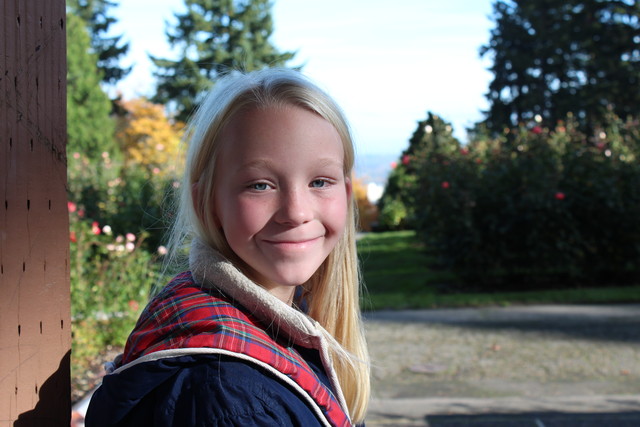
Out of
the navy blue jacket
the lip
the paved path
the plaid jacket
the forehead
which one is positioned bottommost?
the paved path

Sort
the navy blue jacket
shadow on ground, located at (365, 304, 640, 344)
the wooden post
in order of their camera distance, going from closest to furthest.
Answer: the navy blue jacket
the wooden post
shadow on ground, located at (365, 304, 640, 344)

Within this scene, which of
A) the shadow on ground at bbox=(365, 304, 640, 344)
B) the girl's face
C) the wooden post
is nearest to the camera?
the wooden post

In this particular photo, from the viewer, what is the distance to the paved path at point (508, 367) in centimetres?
427

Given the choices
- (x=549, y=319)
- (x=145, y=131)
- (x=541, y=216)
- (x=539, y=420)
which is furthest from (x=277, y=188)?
(x=145, y=131)

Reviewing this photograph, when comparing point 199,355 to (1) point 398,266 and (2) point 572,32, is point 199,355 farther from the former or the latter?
(2) point 572,32

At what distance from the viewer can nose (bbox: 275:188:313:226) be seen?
3.93 feet

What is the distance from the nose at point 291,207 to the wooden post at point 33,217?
1.21 ft

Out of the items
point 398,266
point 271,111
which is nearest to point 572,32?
point 398,266

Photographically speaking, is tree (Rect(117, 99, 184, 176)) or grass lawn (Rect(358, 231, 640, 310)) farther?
tree (Rect(117, 99, 184, 176))

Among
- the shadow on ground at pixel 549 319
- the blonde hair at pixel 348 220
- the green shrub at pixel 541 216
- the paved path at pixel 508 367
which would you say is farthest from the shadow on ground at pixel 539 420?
the green shrub at pixel 541 216

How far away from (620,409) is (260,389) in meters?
3.94

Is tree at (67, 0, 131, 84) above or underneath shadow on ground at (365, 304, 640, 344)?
above

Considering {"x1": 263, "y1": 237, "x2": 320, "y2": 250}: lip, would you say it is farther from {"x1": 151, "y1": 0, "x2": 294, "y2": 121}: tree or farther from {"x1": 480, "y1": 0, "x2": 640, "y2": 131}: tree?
{"x1": 151, "y1": 0, "x2": 294, "y2": 121}: tree

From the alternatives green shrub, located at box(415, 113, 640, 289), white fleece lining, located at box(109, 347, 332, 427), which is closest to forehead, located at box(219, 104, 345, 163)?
white fleece lining, located at box(109, 347, 332, 427)
